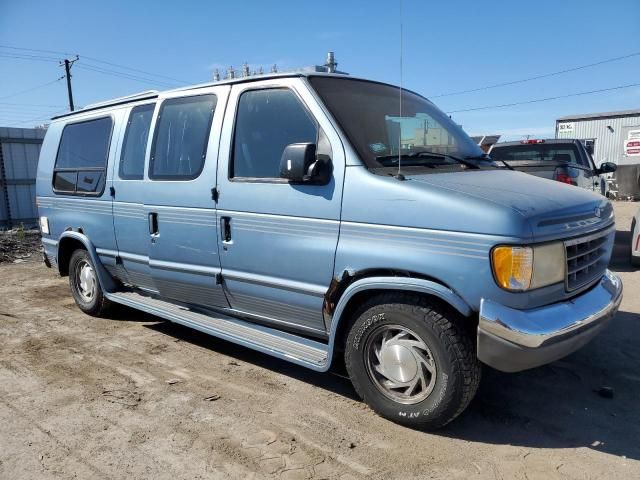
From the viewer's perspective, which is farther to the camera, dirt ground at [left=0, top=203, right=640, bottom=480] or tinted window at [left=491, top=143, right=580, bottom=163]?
tinted window at [left=491, top=143, right=580, bottom=163]

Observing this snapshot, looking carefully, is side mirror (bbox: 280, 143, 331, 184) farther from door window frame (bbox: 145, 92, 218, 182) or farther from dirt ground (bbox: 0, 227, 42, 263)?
dirt ground (bbox: 0, 227, 42, 263)

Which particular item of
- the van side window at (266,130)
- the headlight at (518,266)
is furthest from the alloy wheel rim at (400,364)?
the van side window at (266,130)

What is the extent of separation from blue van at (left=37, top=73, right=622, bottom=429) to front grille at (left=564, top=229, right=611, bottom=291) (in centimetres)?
1

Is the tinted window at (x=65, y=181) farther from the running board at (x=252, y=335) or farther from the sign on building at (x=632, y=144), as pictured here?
the sign on building at (x=632, y=144)

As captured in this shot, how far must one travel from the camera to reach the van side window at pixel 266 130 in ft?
11.7

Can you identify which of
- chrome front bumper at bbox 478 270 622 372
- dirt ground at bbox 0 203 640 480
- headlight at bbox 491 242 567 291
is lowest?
dirt ground at bbox 0 203 640 480

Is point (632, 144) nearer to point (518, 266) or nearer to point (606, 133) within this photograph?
point (606, 133)

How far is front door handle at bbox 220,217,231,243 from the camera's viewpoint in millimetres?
3906

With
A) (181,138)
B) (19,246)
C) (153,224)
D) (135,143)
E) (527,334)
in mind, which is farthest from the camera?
(19,246)

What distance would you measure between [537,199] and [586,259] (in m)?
0.59

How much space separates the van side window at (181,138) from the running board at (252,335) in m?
1.21

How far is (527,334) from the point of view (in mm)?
2625

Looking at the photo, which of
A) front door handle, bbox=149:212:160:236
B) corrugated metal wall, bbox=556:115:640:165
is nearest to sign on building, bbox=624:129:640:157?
corrugated metal wall, bbox=556:115:640:165

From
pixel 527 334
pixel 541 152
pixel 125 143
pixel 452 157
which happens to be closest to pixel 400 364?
pixel 527 334
